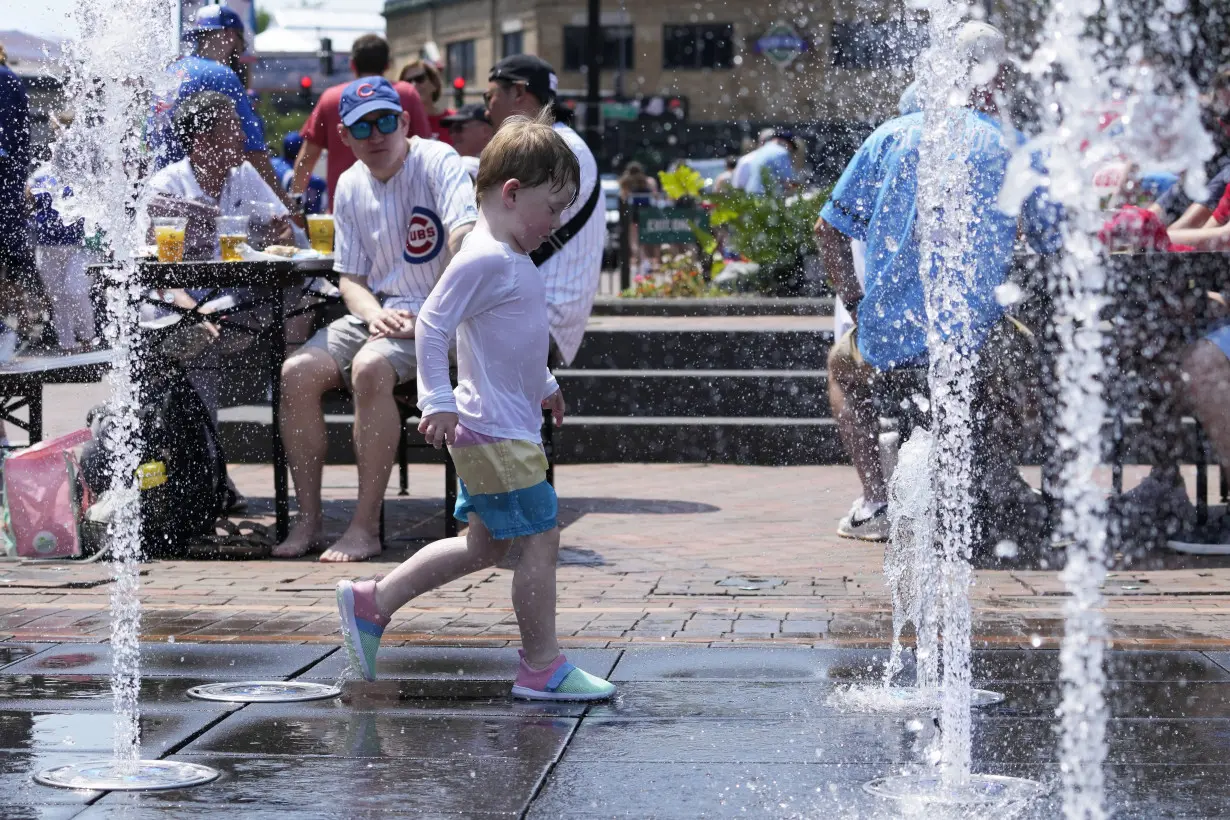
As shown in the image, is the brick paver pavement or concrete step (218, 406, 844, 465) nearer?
the brick paver pavement

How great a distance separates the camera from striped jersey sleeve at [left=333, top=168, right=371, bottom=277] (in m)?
7.50

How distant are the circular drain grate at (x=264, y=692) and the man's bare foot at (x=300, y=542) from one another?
2450 millimetres

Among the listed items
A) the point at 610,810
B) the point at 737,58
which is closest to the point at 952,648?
the point at 610,810

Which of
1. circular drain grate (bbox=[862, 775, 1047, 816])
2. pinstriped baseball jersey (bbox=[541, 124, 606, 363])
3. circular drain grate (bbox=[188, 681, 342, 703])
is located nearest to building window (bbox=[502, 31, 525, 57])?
pinstriped baseball jersey (bbox=[541, 124, 606, 363])

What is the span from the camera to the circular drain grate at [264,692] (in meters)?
4.79

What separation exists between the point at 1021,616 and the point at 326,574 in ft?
8.58

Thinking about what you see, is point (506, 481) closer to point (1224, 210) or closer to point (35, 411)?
point (35, 411)

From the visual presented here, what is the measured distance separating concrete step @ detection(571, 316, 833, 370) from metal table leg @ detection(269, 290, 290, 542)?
3.73 m

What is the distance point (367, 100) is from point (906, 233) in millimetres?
2196

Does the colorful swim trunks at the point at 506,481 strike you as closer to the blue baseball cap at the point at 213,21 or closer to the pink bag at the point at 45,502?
the pink bag at the point at 45,502

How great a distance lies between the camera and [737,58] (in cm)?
6956

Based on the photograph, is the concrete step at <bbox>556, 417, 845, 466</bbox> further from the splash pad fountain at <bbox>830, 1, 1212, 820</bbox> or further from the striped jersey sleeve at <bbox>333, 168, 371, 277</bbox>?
the striped jersey sleeve at <bbox>333, 168, 371, 277</bbox>

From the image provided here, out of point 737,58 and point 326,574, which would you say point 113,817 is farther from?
point 737,58

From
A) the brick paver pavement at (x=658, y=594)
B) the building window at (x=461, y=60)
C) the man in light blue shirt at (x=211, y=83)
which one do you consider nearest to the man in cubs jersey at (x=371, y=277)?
the brick paver pavement at (x=658, y=594)
